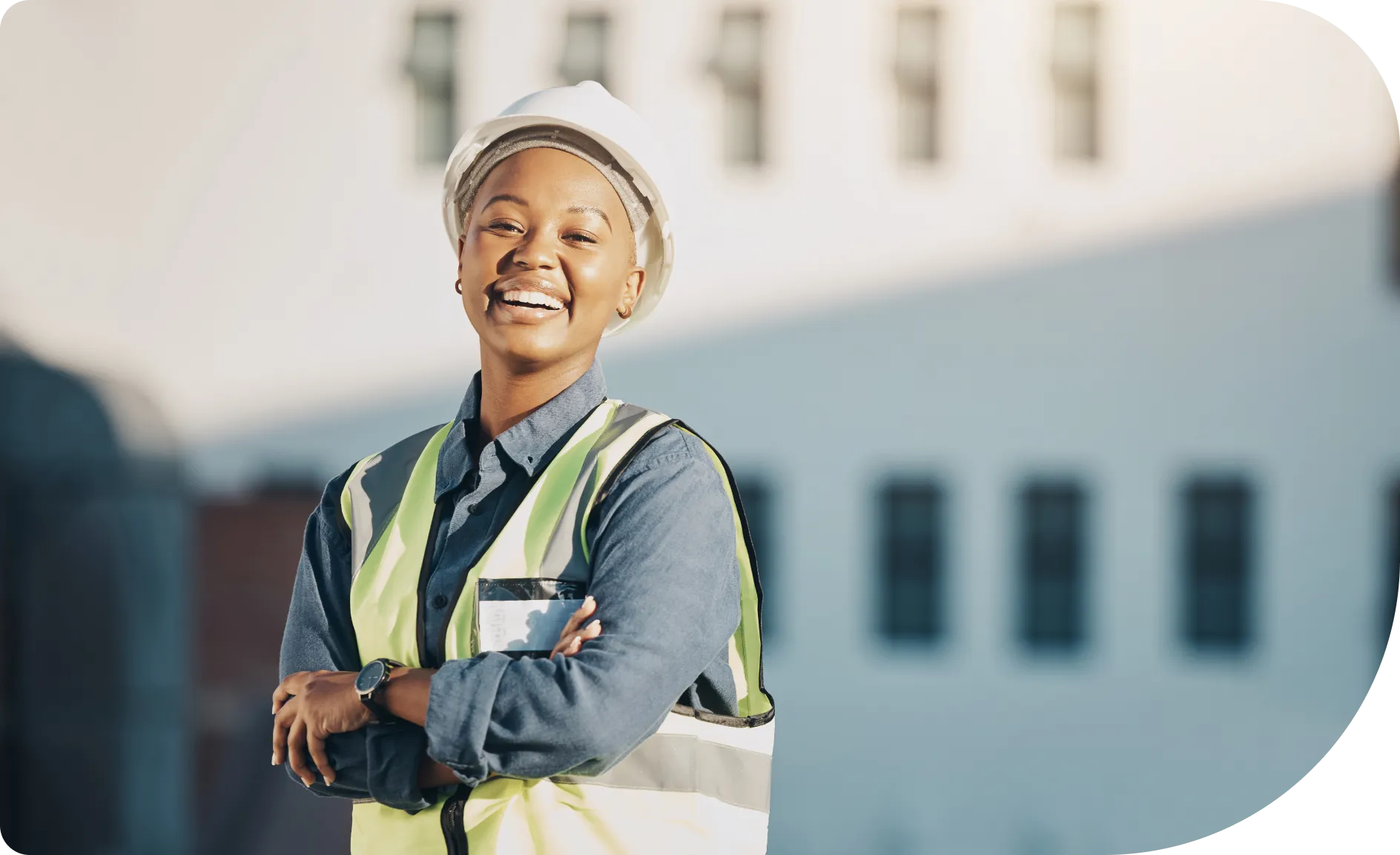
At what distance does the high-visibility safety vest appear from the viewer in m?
1.67

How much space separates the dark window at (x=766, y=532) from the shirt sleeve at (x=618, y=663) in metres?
8.76

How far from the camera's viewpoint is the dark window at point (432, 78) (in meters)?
10.9

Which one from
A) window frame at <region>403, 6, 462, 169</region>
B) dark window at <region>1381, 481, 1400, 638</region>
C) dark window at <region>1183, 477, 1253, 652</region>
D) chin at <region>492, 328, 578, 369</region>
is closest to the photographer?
chin at <region>492, 328, 578, 369</region>

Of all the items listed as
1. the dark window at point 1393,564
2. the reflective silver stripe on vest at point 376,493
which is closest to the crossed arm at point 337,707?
the reflective silver stripe on vest at point 376,493

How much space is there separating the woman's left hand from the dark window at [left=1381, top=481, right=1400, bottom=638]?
1000 cm

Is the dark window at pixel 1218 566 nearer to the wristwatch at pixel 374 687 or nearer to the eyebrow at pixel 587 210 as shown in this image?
the eyebrow at pixel 587 210

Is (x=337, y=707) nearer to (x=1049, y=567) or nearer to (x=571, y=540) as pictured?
(x=571, y=540)

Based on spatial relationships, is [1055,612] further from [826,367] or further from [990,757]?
[826,367]

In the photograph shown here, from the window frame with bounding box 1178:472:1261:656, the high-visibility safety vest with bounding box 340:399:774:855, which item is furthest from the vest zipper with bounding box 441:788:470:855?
the window frame with bounding box 1178:472:1261:656

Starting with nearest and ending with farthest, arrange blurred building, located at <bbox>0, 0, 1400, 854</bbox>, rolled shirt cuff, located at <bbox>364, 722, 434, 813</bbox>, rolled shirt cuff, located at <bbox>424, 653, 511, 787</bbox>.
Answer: rolled shirt cuff, located at <bbox>424, 653, 511, 787</bbox> → rolled shirt cuff, located at <bbox>364, 722, 434, 813</bbox> → blurred building, located at <bbox>0, 0, 1400, 854</bbox>

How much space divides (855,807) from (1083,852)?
1698 mm

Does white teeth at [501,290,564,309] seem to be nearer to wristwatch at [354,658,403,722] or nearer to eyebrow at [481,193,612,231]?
eyebrow at [481,193,612,231]

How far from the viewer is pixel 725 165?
1065cm

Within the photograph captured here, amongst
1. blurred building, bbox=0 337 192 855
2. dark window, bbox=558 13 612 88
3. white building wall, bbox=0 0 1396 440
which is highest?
dark window, bbox=558 13 612 88
